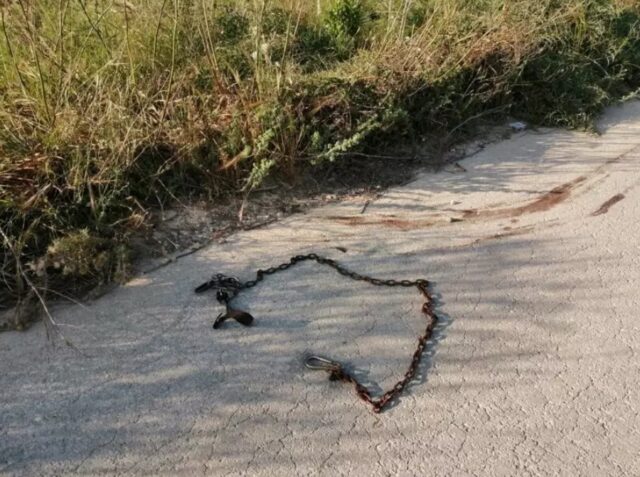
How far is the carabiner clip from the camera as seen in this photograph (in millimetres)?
2666

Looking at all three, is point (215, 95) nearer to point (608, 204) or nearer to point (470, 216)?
point (470, 216)

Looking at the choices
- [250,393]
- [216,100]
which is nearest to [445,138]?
[216,100]

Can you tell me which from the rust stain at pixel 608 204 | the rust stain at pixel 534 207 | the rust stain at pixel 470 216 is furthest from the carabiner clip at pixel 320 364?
the rust stain at pixel 608 204

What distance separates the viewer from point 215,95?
420 cm

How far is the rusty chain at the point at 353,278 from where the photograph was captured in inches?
101

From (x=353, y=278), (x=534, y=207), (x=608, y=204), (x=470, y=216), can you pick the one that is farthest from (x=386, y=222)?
(x=608, y=204)

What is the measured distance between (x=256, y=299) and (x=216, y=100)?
160 centimetres

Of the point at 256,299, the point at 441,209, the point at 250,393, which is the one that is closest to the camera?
the point at 250,393

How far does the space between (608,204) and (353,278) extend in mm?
1769

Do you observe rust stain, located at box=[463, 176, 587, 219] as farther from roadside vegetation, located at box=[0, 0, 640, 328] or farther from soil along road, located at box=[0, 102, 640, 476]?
roadside vegetation, located at box=[0, 0, 640, 328]

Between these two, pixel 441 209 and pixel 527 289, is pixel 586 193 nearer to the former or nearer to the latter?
pixel 441 209

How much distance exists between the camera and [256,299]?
3107 millimetres

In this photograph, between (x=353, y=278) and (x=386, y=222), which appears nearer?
(x=353, y=278)

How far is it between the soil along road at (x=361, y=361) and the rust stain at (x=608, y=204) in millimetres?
51
